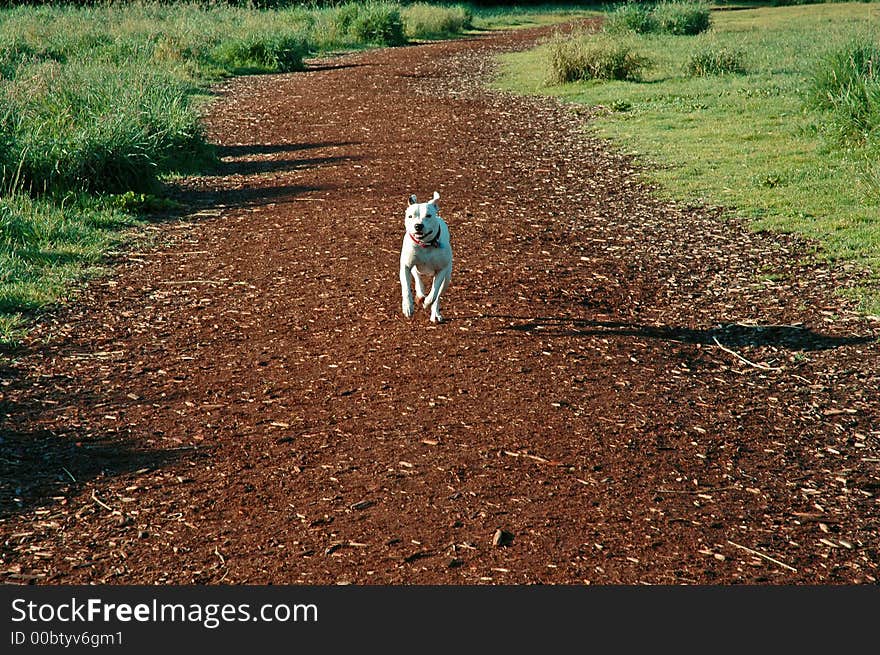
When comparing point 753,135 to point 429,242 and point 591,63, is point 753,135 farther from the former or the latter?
point 429,242

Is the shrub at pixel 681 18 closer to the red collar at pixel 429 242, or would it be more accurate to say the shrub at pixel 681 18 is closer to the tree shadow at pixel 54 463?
the red collar at pixel 429 242

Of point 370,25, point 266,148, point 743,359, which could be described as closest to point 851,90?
point 266,148

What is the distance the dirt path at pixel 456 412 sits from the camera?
4332mm

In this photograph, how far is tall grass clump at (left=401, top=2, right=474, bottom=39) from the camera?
1494 inches

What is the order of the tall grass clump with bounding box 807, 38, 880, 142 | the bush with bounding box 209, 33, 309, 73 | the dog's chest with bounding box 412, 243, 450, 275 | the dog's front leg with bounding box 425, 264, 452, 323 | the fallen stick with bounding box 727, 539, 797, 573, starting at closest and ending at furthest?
the fallen stick with bounding box 727, 539, 797, 573, the dog's chest with bounding box 412, 243, 450, 275, the dog's front leg with bounding box 425, 264, 452, 323, the tall grass clump with bounding box 807, 38, 880, 142, the bush with bounding box 209, 33, 309, 73

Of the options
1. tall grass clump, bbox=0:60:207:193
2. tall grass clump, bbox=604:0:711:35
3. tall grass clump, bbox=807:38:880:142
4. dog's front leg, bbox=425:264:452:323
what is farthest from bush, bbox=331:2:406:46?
dog's front leg, bbox=425:264:452:323

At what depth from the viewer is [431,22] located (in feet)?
127

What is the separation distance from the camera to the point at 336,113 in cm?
1817

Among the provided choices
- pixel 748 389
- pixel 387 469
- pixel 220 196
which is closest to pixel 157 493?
pixel 387 469

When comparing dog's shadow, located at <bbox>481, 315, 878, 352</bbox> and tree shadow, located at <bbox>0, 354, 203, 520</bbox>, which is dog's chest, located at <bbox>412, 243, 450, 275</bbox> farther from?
tree shadow, located at <bbox>0, 354, 203, 520</bbox>

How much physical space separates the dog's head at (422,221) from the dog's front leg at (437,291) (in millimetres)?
345

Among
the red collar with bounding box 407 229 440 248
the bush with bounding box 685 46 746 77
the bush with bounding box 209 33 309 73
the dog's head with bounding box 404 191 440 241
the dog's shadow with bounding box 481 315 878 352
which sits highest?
the bush with bounding box 209 33 309 73

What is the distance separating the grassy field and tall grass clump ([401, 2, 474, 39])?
1276 cm

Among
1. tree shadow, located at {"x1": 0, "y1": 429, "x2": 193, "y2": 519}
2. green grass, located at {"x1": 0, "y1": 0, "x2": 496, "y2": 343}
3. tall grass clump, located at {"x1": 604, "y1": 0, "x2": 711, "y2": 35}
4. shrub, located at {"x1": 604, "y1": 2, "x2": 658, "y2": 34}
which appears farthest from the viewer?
tall grass clump, located at {"x1": 604, "y1": 0, "x2": 711, "y2": 35}
